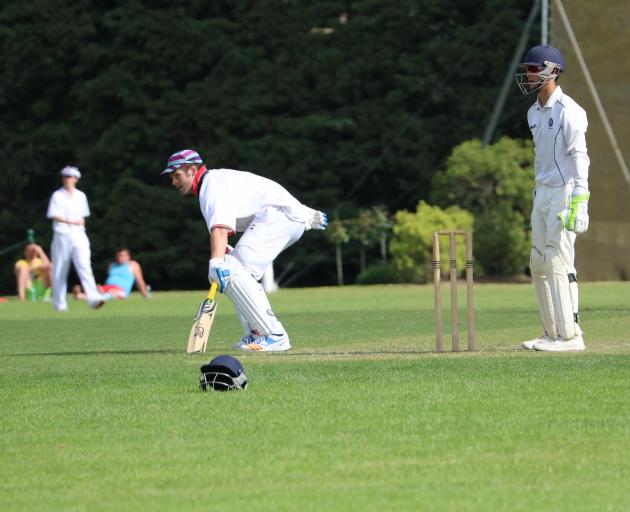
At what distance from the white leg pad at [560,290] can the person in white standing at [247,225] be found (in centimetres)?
193

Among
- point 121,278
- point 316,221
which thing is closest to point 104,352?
point 316,221

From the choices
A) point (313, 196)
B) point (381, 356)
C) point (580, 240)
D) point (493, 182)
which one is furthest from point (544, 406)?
point (313, 196)

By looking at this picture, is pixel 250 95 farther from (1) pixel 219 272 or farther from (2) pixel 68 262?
(1) pixel 219 272

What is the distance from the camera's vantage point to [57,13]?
34.6m

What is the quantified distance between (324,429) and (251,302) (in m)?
4.51

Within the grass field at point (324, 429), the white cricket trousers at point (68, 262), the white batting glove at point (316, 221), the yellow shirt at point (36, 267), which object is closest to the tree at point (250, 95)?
the yellow shirt at point (36, 267)

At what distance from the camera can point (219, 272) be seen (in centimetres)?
1113

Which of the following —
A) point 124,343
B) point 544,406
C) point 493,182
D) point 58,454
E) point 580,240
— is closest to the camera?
point 58,454

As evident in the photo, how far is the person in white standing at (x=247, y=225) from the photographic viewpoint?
11.4 metres

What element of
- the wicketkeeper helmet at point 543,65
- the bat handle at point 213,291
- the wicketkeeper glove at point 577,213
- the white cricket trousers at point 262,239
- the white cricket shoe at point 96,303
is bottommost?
the white cricket shoe at point 96,303

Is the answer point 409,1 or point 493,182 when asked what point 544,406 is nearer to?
point 493,182

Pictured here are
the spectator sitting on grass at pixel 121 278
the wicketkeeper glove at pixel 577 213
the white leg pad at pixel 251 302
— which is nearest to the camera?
the wicketkeeper glove at pixel 577 213

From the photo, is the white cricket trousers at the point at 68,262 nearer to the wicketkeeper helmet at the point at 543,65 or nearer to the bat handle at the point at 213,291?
the bat handle at the point at 213,291

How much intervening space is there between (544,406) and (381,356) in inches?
131
